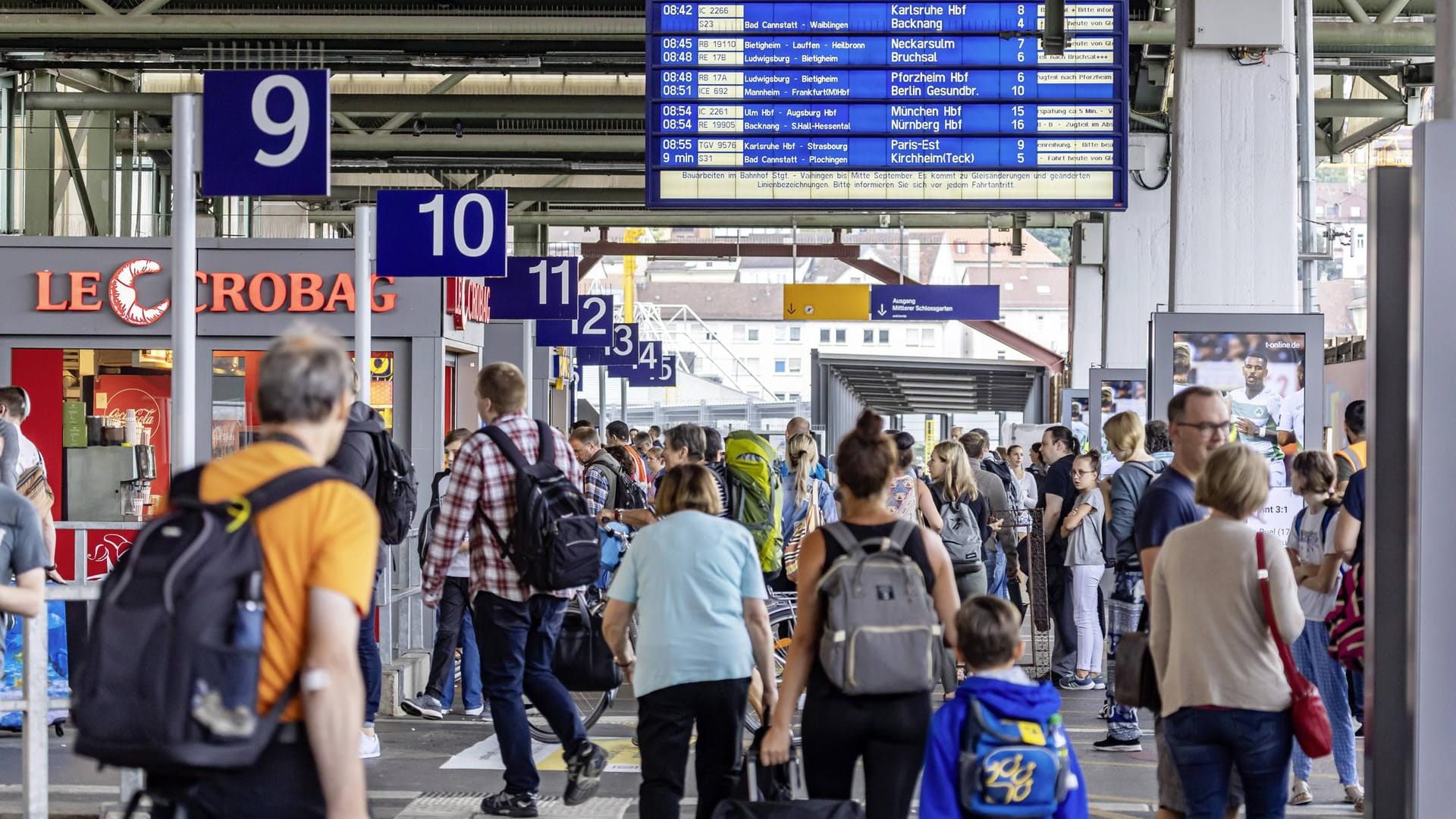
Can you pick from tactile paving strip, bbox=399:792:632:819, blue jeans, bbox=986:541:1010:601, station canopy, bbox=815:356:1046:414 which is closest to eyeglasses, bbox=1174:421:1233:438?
tactile paving strip, bbox=399:792:632:819

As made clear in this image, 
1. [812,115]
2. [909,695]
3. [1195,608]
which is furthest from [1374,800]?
[812,115]

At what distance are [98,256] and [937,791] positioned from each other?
12.7 meters

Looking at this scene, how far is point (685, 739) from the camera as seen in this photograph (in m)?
5.44

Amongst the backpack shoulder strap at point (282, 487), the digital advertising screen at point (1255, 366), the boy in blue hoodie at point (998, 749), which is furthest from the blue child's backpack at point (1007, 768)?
the digital advertising screen at point (1255, 366)

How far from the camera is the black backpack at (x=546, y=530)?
6.62 metres

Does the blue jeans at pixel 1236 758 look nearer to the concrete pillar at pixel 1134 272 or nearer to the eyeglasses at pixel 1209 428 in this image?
the eyeglasses at pixel 1209 428

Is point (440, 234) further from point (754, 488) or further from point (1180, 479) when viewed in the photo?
point (1180, 479)

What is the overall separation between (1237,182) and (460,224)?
5859mm

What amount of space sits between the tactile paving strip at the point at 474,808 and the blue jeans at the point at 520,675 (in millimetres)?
242

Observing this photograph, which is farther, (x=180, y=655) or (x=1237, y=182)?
(x=1237, y=182)

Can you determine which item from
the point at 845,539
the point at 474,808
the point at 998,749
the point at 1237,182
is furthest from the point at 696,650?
the point at 1237,182

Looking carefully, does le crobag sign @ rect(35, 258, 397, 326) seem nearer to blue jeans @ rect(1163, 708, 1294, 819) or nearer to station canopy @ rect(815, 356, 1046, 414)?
blue jeans @ rect(1163, 708, 1294, 819)

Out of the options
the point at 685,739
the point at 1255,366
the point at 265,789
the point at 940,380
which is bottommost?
the point at 685,739

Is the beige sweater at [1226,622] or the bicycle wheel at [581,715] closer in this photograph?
the beige sweater at [1226,622]
